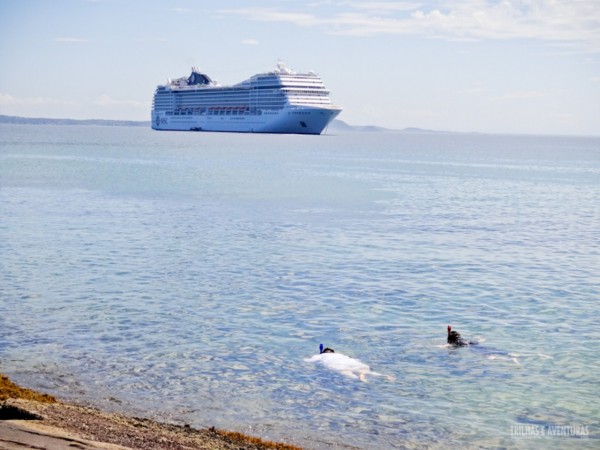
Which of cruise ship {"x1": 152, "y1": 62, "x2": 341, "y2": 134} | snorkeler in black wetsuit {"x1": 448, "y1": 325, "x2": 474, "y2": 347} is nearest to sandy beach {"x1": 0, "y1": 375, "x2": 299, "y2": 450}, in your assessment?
snorkeler in black wetsuit {"x1": 448, "y1": 325, "x2": 474, "y2": 347}

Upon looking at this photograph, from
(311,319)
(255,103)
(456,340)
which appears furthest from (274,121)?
(456,340)

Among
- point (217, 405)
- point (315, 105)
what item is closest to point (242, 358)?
point (217, 405)

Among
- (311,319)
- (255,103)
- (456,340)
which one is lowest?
(311,319)

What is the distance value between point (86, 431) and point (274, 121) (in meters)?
151

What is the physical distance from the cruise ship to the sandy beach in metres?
144

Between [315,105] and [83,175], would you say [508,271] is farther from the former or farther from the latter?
[315,105]

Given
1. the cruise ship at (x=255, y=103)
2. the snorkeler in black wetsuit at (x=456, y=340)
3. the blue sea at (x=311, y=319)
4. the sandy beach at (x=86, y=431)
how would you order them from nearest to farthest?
the sandy beach at (x=86, y=431), the blue sea at (x=311, y=319), the snorkeler in black wetsuit at (x=456, y=340), the cruise ship at (x=255, y=103)

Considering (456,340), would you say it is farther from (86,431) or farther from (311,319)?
(86,431)

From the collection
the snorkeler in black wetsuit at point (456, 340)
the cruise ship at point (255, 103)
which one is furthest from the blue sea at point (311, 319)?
the cruise ship at point (255, 103)

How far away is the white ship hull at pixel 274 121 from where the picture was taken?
156000 millimetres

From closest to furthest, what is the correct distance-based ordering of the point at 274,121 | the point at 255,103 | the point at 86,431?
the point at 86,431 → the point at 274,121 → the point at 255,103

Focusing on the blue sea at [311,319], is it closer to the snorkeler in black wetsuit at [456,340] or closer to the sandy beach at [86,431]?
the snorkeler in black wetsuit at [456,340]

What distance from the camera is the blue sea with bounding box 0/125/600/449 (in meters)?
12.4

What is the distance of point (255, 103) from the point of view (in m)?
164
